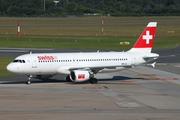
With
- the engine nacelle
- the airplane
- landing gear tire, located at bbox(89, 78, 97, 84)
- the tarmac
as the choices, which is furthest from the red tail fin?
the engine nacelle

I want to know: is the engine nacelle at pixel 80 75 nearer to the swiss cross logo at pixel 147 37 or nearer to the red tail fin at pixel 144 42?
the red tail fin at pixel 144 42

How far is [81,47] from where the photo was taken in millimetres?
103062

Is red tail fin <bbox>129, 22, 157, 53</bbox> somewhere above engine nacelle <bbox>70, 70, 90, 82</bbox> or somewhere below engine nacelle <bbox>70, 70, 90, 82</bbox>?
above

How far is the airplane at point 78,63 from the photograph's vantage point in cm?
5291

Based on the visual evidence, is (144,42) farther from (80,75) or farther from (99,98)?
(99,98)

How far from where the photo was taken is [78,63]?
5506 cm

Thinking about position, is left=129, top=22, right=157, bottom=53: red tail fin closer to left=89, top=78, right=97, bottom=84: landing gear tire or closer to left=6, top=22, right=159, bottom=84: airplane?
left=6, top=22, right=159, bottom=84: airplane

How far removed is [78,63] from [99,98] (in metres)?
11.4

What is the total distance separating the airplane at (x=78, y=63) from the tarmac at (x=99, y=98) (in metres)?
1.32

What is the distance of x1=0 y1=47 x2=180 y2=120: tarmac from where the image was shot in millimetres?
36219

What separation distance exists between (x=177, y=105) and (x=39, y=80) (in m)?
22.0

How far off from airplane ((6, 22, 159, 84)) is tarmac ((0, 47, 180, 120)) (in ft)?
4.33

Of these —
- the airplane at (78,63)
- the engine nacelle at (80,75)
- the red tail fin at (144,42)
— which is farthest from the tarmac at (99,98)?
the red tail fin at (144,42)

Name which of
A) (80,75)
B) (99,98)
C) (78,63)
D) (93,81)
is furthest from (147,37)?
(99,98)
